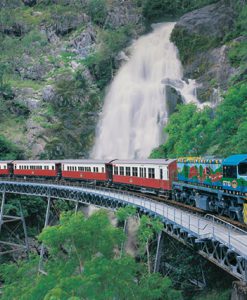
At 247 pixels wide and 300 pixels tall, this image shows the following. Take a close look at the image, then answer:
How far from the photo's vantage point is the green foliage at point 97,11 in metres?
106

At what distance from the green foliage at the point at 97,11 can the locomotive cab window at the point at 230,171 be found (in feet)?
285

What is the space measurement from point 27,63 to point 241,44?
43.6 m

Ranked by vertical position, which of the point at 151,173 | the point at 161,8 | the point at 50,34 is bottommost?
the point at 151,173

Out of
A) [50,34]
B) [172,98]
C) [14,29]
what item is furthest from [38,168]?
[14,29]

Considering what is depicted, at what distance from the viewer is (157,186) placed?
36.3m

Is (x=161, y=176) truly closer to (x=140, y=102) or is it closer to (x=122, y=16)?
(x=140, y=102)

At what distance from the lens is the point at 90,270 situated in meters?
19.1

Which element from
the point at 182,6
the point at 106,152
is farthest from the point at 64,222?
the point at 182,6

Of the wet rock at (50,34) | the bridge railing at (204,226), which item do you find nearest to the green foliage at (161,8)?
the wet rock at (50,34)

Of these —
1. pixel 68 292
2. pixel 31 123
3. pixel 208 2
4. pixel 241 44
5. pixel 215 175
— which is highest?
pixel 208 2

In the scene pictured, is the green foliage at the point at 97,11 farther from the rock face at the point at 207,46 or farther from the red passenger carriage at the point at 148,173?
the red passenger carriage at the point at 148,173

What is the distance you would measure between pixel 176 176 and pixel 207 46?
5040 centimetres

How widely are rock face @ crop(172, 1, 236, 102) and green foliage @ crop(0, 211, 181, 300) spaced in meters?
51.5

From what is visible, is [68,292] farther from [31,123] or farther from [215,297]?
[31,123]
